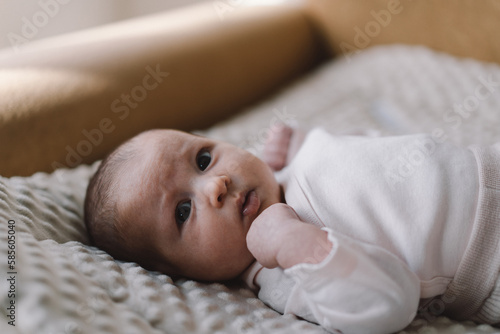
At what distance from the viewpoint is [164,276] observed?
2.22 feet

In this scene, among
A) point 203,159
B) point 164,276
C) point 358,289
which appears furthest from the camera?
point 203,159

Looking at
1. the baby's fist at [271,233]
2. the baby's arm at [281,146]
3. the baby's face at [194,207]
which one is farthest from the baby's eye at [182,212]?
the baby's arm at [281,146]

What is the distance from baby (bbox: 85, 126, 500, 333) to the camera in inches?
23.1

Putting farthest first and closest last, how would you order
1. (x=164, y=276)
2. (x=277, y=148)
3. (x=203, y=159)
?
(x=277, y=148) < (x=203, y=159) < (x=164, y=276)

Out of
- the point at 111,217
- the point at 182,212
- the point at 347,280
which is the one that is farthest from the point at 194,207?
the point at 347,280

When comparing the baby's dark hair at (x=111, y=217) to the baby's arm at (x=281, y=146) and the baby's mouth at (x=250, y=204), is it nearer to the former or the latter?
the baby's mouth at (x=250, y=204)

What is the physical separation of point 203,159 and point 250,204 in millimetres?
132

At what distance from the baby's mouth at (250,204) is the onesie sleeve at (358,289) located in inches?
5.9

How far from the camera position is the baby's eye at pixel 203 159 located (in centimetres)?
80

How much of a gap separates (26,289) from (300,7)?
140cm

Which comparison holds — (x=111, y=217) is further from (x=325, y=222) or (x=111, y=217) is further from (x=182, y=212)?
(x=325, y=222)

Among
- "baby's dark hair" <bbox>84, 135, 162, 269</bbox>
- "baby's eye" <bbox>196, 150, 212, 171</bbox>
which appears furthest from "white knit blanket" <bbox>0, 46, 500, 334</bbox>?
"baby's eye" <bbox>196, 150, 212, 171</bbox>

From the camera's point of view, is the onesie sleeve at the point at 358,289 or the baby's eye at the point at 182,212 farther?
the baby's eye at the point at 182,212

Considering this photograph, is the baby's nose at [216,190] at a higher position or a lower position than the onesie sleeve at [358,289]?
higher
